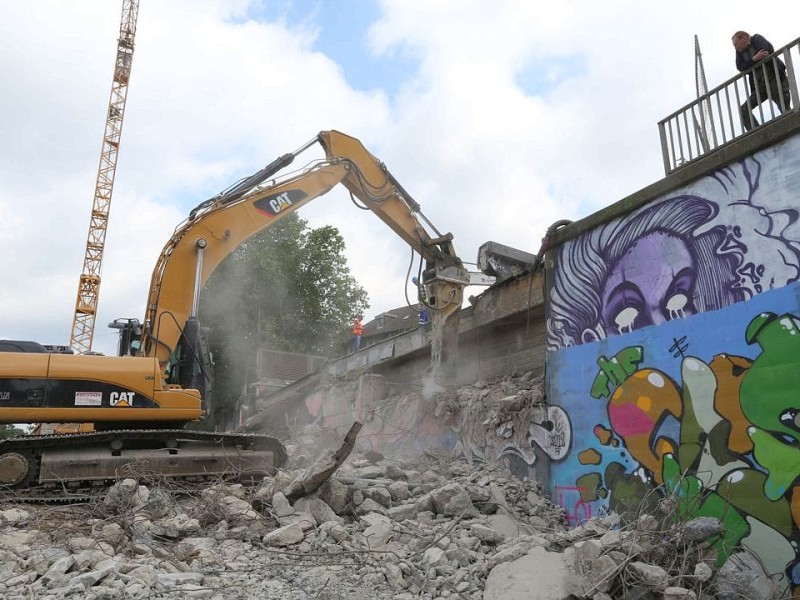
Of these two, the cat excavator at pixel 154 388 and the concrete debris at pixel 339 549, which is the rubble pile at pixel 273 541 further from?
the cat excavator at pixel 154 388

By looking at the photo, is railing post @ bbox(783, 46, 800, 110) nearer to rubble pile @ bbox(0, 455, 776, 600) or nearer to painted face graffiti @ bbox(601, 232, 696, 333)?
painted face graffiti @ bbox(601, 232, 696, 333)

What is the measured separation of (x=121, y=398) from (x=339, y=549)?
3952 millimetres

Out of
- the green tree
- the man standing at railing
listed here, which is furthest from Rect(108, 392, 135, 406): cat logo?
the green tree

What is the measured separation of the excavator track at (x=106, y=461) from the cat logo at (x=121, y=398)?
0.38m

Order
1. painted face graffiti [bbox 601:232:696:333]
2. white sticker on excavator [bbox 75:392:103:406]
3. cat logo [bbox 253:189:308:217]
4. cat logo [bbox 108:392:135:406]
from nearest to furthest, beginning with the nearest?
painted face graffiti [bbox 601:232:696:333], white sticker on excavator [bbox 75:392:103:406], cat logo [bbox 108:392:135:406], cat logo [bbox 253:189:308:217]

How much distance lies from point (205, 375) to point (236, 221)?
2427mm

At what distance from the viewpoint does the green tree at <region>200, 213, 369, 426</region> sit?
28.5 meters

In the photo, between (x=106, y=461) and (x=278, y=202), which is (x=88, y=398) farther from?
(x=278, y=202)

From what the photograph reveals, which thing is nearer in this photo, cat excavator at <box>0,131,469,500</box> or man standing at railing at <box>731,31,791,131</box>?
man standing at railing at <box>731,31,791,131</box>

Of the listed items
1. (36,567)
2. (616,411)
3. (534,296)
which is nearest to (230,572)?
(36,567)

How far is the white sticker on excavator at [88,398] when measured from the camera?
8008 millimetres

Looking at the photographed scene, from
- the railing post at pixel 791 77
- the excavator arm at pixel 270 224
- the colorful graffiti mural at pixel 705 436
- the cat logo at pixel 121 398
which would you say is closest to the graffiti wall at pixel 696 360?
the colorful graffiti mural at pixel 705 436

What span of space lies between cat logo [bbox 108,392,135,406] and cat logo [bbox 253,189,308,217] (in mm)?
3476

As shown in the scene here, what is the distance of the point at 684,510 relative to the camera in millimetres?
6598
